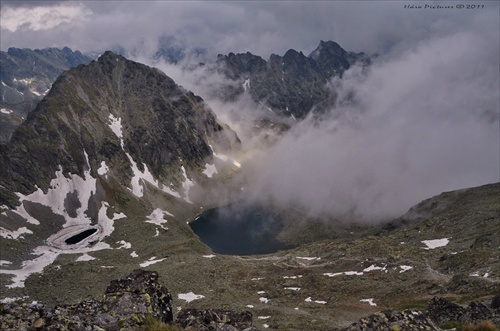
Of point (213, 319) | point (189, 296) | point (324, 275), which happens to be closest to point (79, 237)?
point (189, 296)

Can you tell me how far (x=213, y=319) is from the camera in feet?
61.4

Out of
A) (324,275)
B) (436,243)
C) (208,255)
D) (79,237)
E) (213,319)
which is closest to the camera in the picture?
(213,319)

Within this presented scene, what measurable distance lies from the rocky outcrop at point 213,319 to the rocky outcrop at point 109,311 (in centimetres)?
117

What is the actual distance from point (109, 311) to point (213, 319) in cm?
501

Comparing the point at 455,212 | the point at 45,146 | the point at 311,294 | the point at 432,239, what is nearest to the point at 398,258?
the point at 311,294

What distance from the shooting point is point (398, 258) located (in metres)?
87.4

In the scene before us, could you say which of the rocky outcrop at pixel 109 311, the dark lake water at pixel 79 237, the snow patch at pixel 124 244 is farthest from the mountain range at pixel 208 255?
the rocky outcrop at pixel 109 311

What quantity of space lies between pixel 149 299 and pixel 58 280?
305ft

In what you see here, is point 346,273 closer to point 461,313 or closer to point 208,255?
point 208,255

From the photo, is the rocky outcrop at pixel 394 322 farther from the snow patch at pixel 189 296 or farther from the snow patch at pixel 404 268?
the snow patch at pixel 404 268

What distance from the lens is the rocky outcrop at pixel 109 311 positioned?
44.1 feet

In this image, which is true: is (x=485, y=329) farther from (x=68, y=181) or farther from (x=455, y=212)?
(x=68, y=181)

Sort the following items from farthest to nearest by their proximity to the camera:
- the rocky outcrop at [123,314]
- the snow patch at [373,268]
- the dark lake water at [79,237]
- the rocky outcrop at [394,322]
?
the dark lake water at [79,237] < the snow patch at [373,268] < the rocky outcrop at [394,322] < the rocky outcrop at [123,314]

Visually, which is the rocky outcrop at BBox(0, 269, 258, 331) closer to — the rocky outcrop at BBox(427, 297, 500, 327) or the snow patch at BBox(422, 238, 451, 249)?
the rocky outcrop at BBox(427, 297, 500, 327)
